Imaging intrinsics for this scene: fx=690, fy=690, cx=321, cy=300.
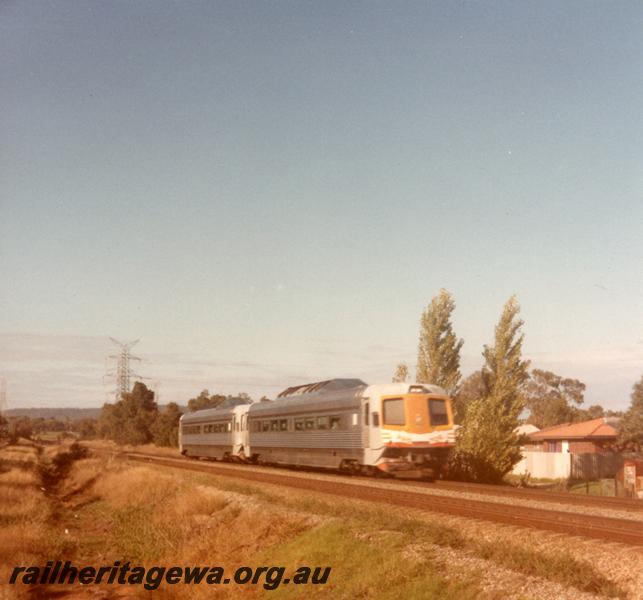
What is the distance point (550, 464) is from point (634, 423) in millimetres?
9076

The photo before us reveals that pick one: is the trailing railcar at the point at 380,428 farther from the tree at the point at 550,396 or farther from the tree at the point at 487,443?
the tree at the point at 550,396

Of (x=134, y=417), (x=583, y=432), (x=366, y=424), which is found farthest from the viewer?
(x=134, y=417)

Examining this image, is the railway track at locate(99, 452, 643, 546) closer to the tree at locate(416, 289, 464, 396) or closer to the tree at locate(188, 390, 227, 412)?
the tree at locate(416, 289, 464, 396)

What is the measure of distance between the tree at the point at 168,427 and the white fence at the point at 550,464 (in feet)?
127

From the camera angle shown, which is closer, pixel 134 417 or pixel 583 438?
pixel 583 438

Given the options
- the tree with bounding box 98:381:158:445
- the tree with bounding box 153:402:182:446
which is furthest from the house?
the tree with bounding box 98:381:158:445

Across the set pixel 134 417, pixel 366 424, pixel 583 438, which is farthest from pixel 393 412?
pixel 134 417

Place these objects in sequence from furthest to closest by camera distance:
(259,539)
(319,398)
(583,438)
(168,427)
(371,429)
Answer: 1. (168,427)
2. (583,438)
3. (319,398)
4. (371,429)
5. (259,539)

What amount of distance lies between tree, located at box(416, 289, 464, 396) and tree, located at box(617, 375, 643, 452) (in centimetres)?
2039

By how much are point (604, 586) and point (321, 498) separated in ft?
34.1

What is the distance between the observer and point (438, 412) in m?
23.6

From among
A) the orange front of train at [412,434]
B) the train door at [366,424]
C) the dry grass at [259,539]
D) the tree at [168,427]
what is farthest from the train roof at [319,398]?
the tree at [168,427]

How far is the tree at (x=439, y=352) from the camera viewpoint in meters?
39.3

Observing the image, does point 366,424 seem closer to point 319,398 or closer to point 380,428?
point 380,428
